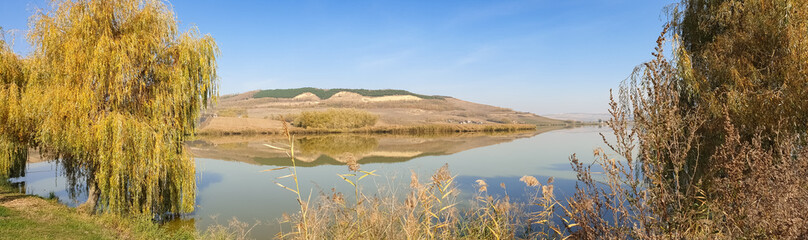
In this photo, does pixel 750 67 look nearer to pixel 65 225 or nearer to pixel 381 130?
pixel 65 225

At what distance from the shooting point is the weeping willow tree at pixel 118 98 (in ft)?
24.4

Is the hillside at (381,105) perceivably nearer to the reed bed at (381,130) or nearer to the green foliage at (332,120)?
the green foliage at (332,120)

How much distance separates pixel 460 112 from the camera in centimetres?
9325

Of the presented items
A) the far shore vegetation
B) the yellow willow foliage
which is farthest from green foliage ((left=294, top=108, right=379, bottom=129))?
the far shore vegetation

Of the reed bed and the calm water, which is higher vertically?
the reed bed

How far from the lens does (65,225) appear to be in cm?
681

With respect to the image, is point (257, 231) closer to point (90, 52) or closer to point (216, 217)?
point (216, 217)

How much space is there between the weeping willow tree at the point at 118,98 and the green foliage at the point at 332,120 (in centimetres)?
4349

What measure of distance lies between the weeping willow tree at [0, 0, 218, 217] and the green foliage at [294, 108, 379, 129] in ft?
143

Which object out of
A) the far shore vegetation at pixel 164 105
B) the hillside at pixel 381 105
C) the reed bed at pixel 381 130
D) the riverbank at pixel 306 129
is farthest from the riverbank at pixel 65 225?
the hillside at pixel 381 105

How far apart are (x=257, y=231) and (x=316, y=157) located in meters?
13.2

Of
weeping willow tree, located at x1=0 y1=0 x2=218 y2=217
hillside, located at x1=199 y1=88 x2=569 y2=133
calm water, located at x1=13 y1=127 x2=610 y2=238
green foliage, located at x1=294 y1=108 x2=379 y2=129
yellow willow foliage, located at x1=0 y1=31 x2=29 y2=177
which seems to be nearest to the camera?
weeping willow tree, located at x1=0 y1=0 x2=218 y2=217

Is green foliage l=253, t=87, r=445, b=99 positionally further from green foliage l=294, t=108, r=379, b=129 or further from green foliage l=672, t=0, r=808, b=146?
green foliage l=672, t=0, r=808, b=146

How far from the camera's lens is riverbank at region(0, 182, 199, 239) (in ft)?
20.3
